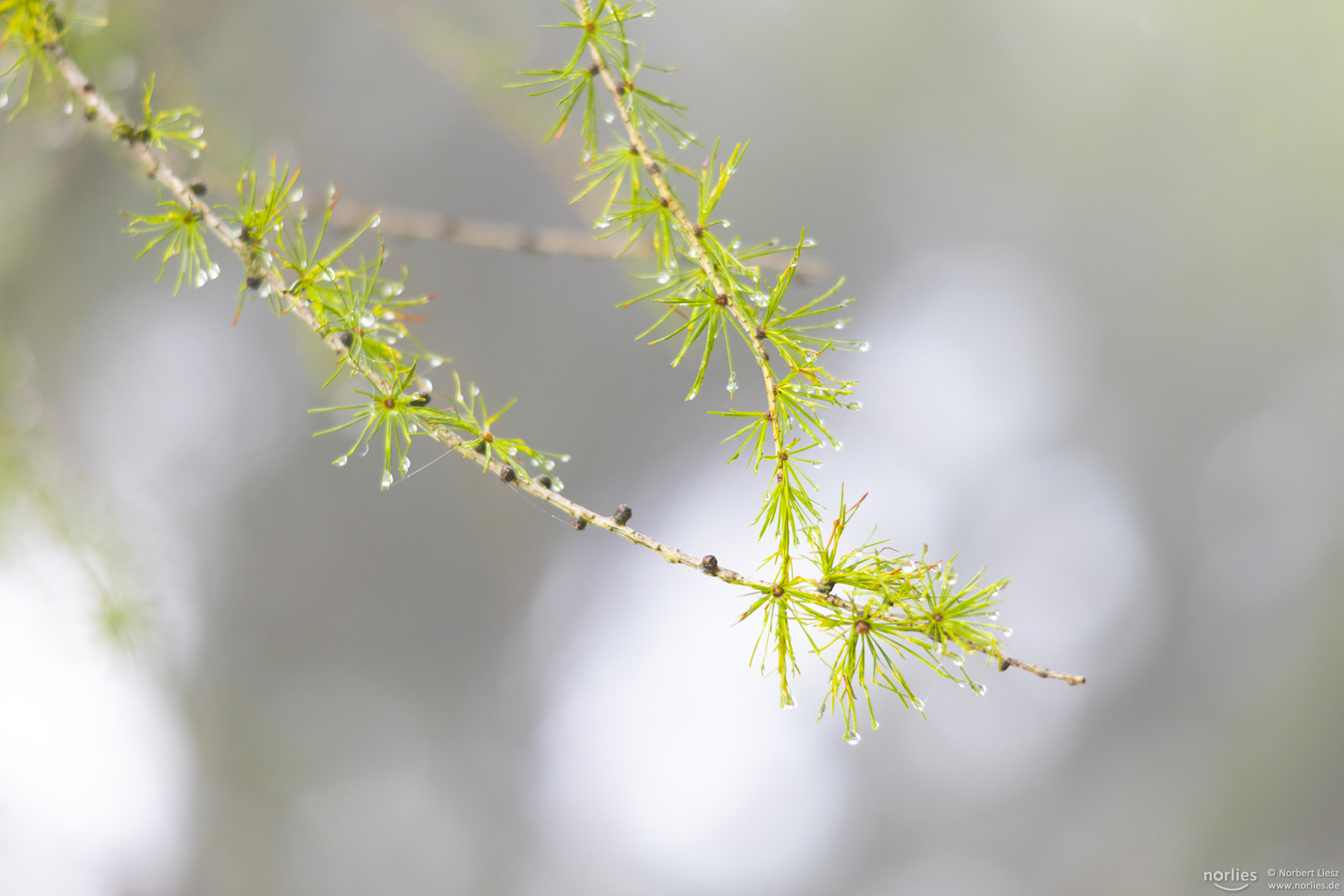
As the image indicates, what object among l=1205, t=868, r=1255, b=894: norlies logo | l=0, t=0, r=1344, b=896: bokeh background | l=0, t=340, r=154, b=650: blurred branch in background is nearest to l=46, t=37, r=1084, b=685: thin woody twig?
l=0, t=340, r=154, b=650: blurred branch in background

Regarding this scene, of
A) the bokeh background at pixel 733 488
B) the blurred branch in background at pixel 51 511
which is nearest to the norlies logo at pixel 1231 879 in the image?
the bokeh background at pixel 733 488

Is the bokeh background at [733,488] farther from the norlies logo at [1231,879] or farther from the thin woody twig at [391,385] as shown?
the thin woody twig at [391,385]

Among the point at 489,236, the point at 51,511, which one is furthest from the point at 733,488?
the point at 51,511

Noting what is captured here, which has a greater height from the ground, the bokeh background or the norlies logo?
the bokeh background

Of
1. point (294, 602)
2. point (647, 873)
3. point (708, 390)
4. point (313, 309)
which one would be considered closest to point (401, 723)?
point (294, 602)

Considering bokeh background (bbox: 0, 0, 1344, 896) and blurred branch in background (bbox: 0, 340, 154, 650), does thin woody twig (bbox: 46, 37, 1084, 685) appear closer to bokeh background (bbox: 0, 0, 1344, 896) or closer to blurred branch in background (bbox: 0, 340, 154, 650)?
blurred branch in background (bbox: 0, 340, 154, 650)

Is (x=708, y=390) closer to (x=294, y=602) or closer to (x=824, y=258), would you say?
(x=824, y=258)
